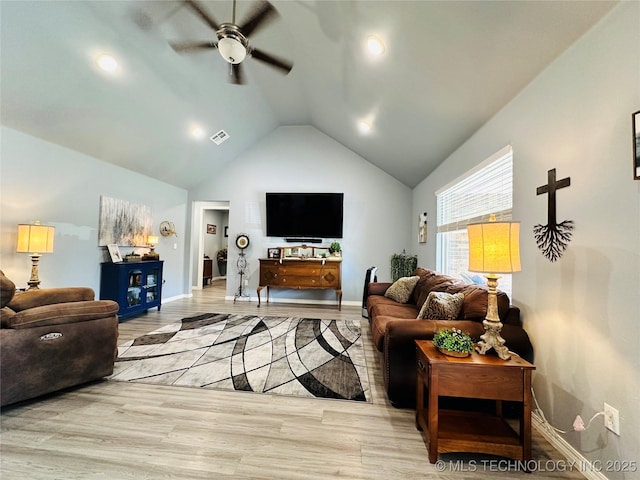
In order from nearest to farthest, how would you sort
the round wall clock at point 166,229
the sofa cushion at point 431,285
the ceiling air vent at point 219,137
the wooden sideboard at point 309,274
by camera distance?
1. the sofa cushion at point 431,285
2. the ceiling air vent at point 219,137
3. the wooden sideboard at point 309,274
4. the round wall clock at point 166,229

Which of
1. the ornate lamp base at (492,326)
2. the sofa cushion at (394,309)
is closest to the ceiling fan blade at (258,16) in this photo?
the ornate lamp base at (492,326)

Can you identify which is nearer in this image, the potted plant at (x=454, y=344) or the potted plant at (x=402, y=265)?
the potted plant at (x=454, y=344)

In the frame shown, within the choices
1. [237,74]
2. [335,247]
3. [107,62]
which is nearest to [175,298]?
[335,247]

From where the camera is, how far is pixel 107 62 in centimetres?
282

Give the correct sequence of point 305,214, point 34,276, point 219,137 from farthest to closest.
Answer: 1. point 305,214
2. point 219,137
3. point 34,276

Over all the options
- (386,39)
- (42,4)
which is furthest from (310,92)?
(42,4)

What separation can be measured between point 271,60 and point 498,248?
8.06 feet

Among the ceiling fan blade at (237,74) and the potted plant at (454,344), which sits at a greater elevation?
the ceiling fan blade at (237,74)

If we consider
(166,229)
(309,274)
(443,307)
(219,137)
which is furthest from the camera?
(166,229)

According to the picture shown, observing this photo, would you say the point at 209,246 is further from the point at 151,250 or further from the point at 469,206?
the point at 469,206

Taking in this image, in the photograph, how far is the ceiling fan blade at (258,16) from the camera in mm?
1897

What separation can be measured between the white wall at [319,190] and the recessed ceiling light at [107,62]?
304cm

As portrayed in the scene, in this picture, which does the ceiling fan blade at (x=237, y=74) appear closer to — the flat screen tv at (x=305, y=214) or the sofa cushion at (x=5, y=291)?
the sofa cushion at (x=5, y=291)

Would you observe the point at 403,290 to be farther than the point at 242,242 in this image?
No
